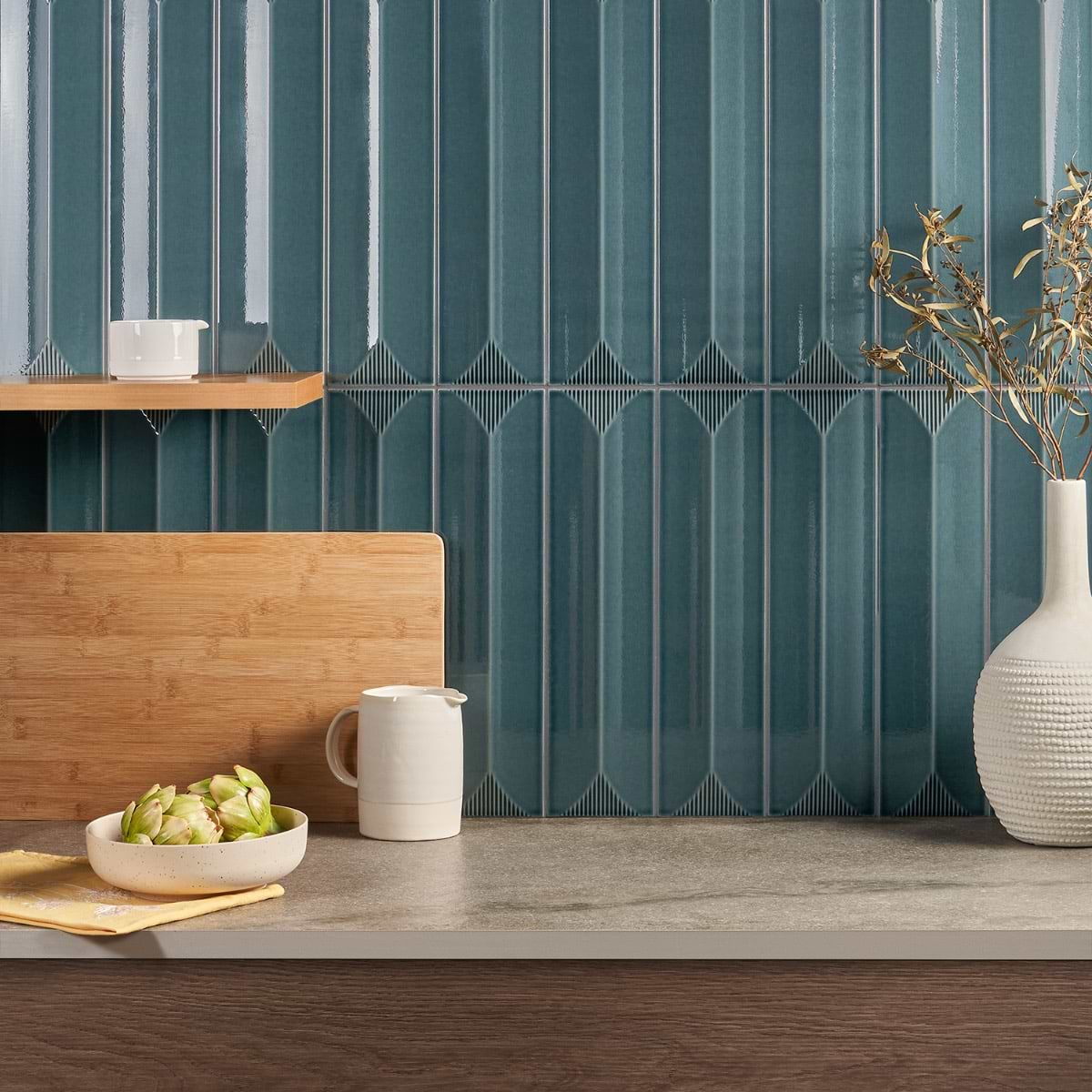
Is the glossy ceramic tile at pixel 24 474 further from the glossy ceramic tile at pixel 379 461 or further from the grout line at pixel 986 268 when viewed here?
the grout line at pixel 986 268

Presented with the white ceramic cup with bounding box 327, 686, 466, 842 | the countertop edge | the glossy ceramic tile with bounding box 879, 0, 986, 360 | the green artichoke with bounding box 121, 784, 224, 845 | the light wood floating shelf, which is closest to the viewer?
the countertop edge

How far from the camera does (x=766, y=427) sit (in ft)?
5.42

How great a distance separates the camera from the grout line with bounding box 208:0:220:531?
165 cm

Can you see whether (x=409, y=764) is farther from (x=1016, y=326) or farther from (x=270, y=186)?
(x=1016, y=326)

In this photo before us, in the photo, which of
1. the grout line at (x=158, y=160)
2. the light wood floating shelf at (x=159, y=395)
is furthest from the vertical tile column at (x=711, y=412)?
the grout line at (x=158, y=160)

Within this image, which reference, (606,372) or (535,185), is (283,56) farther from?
(606,372)

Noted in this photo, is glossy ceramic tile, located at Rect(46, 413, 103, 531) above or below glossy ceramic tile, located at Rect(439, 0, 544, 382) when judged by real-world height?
below

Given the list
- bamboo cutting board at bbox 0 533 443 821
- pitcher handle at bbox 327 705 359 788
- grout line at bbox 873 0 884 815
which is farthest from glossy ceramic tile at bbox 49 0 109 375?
grout line at bbox 873 0 884 815

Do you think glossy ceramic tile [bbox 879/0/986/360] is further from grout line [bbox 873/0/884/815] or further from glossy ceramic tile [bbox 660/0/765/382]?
glossy ceramic tile [bbox 660/0/765/382]

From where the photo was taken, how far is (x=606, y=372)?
5.43 feet

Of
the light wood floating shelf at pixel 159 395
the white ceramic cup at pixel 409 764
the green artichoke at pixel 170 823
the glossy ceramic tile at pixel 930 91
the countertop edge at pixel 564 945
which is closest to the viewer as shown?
the countertop edge at pixel 564 945

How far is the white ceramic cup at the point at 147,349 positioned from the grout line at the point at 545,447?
425 millimetres

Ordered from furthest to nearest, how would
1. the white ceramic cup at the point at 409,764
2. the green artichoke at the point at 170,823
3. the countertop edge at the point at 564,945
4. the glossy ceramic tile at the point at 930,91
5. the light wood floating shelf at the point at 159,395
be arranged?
the glossy ceramic tile at the point at 930,91
the white ceramic cup at the point at 409,764
the light wood floating shelf at the point at 159,395
the green artichoke at the point at 170,823
the countertop edge at the point at 564,945

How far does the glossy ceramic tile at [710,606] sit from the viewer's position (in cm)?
166
